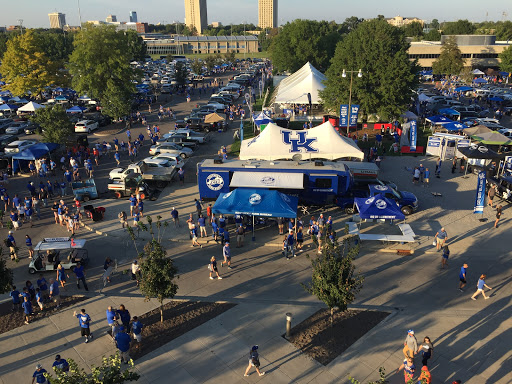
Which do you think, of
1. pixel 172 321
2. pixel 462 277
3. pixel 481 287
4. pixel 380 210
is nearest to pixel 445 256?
pixel 462 277

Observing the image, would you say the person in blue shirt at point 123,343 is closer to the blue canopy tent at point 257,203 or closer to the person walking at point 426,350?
the blue canopy tent at point 257,203

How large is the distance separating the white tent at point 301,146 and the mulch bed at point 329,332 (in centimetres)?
1292

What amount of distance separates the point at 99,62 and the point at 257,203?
33.1 meters

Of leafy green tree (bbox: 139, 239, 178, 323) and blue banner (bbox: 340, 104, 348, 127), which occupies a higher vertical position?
blue banner (bbox: 340, 104, 348, 127)

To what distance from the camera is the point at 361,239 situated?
694 inches

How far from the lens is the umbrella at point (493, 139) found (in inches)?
1085

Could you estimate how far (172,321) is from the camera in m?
12.7

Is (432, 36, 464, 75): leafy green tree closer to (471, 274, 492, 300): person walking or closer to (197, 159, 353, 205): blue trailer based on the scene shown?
(197, 159, 353, 205): blue trailer

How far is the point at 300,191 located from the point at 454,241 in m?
7.52

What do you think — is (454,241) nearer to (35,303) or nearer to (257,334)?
(257,334)

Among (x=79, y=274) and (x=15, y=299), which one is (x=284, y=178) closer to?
(x=79, y=274)

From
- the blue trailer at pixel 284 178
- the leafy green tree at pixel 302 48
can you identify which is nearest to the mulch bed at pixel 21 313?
the blue trailer at pixel 284 178

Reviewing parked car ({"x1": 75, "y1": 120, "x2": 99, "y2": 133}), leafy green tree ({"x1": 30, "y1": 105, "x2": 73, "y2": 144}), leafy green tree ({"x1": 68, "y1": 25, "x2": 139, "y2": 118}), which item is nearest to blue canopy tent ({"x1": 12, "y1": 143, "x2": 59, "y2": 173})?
leafy green tree ({"x1": 30, "y1": 105, "x2": 73, "y2": 144})

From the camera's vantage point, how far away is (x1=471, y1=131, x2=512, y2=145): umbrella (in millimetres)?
27562
